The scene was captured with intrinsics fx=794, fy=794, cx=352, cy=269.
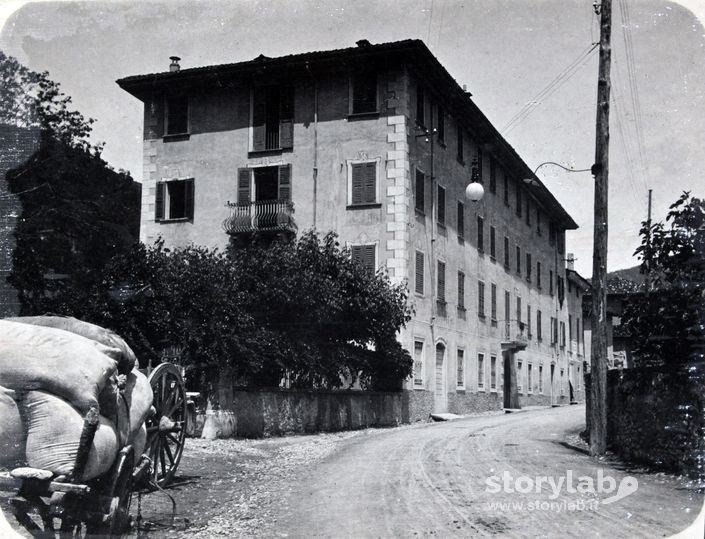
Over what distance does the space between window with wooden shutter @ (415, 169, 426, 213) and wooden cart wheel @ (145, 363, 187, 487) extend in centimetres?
1786

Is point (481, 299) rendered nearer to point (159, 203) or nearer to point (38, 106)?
point (159, 203)

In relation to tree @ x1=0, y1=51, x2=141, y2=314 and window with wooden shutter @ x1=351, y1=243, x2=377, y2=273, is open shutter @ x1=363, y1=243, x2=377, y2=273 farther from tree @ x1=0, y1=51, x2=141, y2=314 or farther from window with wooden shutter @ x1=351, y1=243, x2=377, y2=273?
tree @ x1=0, y1=51, x2=141, y2=314

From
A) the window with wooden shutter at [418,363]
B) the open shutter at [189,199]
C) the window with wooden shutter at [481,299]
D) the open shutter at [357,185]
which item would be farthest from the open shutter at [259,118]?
the window with wooden shutter at [481,299]

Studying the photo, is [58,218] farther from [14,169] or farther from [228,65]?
[228,65]

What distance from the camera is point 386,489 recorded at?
30.1 feet

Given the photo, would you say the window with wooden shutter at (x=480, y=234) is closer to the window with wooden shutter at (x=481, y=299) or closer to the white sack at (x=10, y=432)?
the window with wooden shutter at (x=481, y=299)

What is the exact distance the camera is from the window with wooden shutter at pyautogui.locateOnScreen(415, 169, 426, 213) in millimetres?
26000

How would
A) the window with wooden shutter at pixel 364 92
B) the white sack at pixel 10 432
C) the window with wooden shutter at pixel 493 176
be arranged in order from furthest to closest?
the window with wooden shutter at pixel 493 176, the window with wooden shutter at pixel 364 92, the white sack at pixel 10 432

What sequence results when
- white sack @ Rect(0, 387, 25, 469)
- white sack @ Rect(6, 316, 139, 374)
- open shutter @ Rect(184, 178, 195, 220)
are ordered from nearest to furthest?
white sack @ Rect(0, 387, 25, 469) < white sack @ Rect(6, 316, 139, 374) < open shutter @ Rect(184, 178, 195, 220)

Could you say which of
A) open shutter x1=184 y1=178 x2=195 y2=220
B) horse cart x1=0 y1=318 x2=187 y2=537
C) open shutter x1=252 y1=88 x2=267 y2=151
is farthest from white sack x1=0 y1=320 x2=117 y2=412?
open shutter x1=184 y1=178 x2=195 y2=220

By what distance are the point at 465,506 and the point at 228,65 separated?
2124 centimetres

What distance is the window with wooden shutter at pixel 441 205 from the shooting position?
91.6 ft

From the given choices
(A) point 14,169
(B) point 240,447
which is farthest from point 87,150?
(B) point 240,447

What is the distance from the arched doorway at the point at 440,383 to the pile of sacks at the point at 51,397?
2286 centimetres
